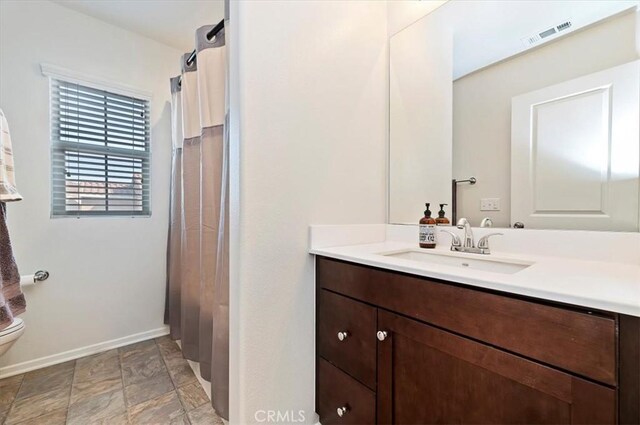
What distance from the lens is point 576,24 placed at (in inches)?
38.9

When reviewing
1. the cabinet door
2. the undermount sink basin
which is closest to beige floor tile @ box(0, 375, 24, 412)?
the cabinet door

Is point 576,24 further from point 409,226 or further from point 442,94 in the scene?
point 409,226

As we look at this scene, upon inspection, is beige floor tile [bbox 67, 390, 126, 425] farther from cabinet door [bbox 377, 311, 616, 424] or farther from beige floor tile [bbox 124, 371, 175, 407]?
cabinet door [bbox 377, 311, 616, 424]

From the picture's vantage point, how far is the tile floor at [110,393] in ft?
4.26

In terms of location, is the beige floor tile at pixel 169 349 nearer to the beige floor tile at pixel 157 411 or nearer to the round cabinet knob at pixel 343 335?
the beige floor tile at pixel 157 411

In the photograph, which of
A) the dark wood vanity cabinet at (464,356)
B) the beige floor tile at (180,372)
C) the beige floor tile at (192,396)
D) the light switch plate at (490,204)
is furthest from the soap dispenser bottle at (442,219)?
the beige floor tile at (180,372)

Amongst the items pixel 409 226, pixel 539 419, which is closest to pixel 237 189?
pixel 409 226

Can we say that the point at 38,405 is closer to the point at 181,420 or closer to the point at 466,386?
the point at 181,420

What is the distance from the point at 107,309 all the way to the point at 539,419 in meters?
2.43

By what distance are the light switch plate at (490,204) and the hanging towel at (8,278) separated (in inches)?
83.9

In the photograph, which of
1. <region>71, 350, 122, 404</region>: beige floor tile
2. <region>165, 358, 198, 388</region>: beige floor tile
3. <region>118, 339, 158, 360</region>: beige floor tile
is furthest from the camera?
<region>118, 339, 158, 360</region>: beige floor tile

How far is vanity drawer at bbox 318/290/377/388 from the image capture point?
94 centimetres

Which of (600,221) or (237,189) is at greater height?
(237,189)

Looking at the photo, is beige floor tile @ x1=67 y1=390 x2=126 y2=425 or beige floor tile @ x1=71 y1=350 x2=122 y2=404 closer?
beige floor tile @ x1=67 y1=390 x2=126 y2=425
